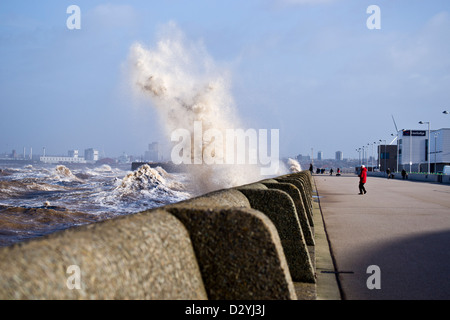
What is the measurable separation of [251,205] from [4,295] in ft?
11.6

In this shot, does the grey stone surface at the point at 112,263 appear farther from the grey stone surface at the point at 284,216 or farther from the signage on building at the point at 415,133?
the signage on building at the point at 415,133

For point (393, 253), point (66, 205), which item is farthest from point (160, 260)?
point (66, 205)

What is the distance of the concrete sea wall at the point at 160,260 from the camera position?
5.54 feet

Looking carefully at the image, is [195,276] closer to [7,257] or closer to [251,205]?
[7,257]

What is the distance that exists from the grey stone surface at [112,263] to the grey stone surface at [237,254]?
0.09m

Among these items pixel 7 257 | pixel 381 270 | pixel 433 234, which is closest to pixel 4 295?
pixel 7 257

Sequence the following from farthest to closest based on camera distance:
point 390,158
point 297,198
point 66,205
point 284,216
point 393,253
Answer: point 390,158 → point 66,205 → point 393,253 → point 297,198 → point 284,216

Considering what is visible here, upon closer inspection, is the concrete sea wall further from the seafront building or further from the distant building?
the distant building

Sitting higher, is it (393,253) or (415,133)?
(415,133)

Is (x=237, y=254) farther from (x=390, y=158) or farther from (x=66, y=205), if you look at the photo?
(x=390, y=158)

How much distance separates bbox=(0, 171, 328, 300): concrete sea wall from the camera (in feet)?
5.54

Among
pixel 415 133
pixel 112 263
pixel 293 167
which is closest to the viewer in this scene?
pixel 112 263

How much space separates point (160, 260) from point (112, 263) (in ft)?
1.27

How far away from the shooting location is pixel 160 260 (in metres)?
2.34
